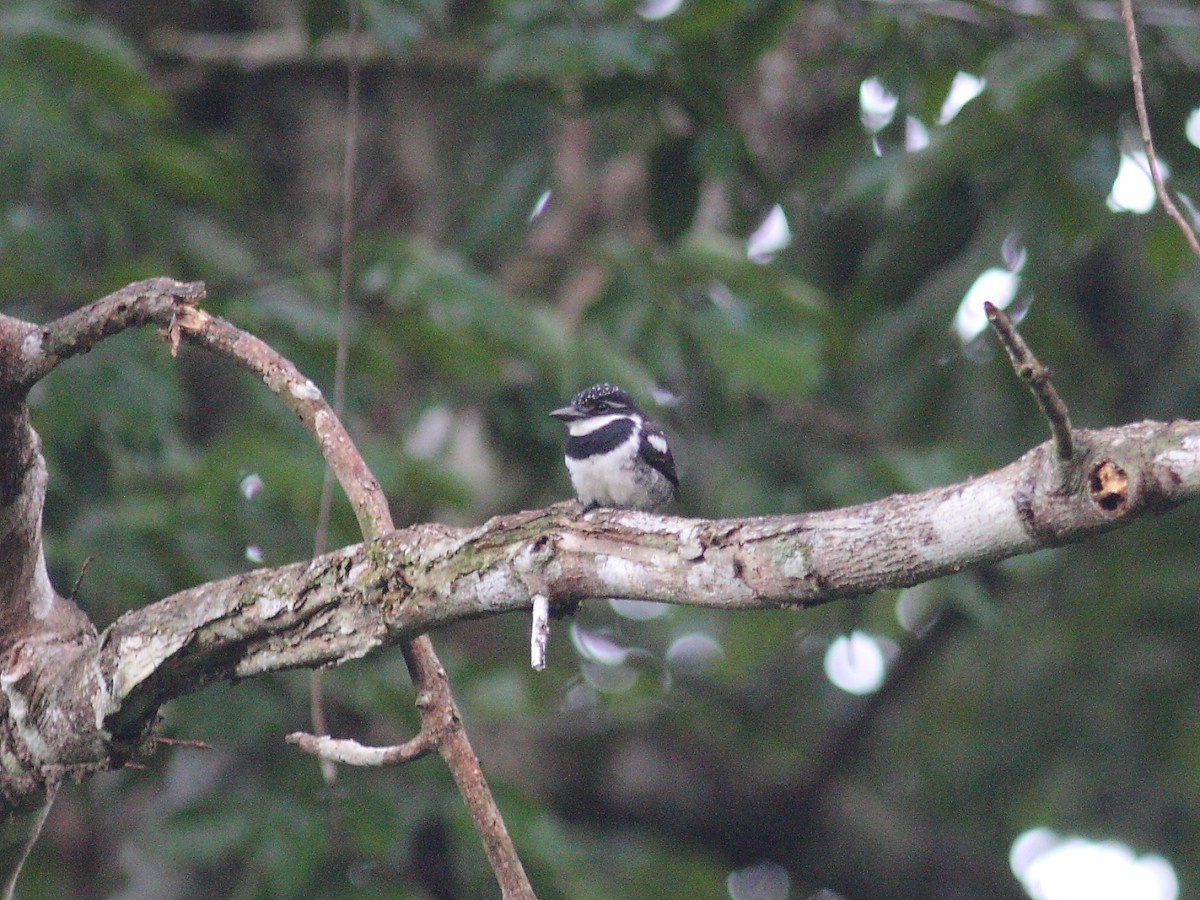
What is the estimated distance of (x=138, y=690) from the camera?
3.10 m

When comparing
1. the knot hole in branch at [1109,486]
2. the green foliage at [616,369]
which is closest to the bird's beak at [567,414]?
the green foliage at [616,369]

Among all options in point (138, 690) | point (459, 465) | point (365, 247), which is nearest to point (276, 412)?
point (365, 247)

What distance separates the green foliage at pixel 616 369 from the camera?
4887 mm

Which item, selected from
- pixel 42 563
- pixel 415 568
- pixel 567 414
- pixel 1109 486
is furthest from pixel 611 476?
pixel 1109 486

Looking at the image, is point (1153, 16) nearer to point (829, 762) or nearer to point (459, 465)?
point (459, 465)

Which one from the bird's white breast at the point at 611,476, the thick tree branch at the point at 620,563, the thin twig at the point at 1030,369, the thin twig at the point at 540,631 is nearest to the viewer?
the thin twig at the point at 1030,369

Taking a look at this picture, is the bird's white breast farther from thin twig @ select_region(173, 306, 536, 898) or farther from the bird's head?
thin twig @ select_region(173, 306, 536, 898)

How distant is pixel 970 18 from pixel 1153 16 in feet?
2.32

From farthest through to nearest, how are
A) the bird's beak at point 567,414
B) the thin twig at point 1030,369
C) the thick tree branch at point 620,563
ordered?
the bird's beak at point 567,414, the thick tree branch at point 620,563, the thin twig at point 1030,369

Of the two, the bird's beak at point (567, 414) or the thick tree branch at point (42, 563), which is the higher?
the thick tree branch at point (42, 563)

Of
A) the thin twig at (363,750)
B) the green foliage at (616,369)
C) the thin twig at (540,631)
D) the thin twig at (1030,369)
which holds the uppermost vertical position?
the thin twig at (1030,369)

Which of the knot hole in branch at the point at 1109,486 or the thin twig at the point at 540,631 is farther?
the thin twig at the point at 540,631

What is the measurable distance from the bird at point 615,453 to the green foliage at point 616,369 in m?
0.49

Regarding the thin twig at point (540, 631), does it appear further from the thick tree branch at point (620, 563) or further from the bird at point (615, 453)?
the bird at point (615, 453)
